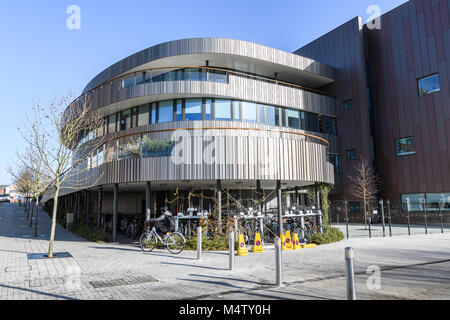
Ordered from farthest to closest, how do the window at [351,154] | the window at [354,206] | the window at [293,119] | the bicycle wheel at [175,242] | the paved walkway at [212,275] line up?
1. the window at [351,154]
2. the window at [354,206]
3. the window at [293,119]
4. the bicycle wheel at [175,242]
5. the paved walkway at [212,275]

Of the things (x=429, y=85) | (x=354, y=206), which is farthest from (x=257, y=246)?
(x=429, y=85)

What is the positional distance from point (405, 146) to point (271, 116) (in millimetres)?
12608

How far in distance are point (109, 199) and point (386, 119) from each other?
25.0 metres

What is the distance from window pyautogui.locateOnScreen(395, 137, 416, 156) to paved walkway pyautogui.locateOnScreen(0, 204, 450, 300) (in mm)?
16945

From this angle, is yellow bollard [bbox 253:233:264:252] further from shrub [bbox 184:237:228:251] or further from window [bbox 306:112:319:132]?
window [bbox 306:112:319:132]

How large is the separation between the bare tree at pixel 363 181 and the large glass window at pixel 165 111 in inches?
636

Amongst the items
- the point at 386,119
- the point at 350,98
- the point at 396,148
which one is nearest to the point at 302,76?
the point at 350,98

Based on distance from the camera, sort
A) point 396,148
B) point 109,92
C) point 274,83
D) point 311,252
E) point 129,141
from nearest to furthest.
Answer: point 311,252, point 129,141, point 109,92, point 274,83, point 396,148

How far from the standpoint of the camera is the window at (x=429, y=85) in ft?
82.9

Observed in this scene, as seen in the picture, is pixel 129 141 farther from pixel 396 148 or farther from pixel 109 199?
pixel 396 148

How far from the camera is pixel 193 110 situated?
70.3ft

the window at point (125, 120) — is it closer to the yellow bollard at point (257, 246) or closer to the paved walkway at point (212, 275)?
the paved walkway at point (212, 275)

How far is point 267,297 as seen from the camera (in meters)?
5.84

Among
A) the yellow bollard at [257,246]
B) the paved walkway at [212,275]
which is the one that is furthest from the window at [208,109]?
the paved walkway at [212,275]
